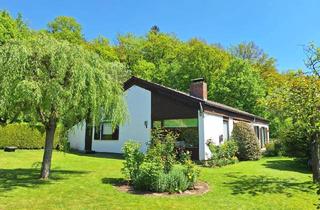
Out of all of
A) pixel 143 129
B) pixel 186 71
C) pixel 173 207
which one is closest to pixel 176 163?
pixel 173 207

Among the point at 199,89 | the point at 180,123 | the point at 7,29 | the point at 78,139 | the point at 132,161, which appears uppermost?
the point at 7,29

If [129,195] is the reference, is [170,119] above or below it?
above

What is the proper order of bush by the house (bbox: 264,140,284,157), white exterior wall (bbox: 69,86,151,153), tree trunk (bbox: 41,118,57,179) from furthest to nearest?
bush by the house (bbox: 264,140,284,157) → white exterior wall (bbox: 69,86,151,153) → tree trunk (bbox: 41,118,57,179)

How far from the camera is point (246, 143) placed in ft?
68.4

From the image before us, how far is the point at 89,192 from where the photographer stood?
10.1m

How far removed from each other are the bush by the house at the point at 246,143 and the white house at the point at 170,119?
100cm

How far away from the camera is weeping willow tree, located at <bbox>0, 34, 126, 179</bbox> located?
33.9ft

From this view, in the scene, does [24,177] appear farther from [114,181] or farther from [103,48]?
[103,48]

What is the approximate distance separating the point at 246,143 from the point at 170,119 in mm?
5325

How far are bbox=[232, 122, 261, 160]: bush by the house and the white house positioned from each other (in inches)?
39.4

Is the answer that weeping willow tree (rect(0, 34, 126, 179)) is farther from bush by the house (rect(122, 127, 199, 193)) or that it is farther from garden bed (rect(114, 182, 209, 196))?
garden bed (rect(114, 182, 209, 196))

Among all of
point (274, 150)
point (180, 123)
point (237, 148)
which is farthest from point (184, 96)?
point (274, 150)

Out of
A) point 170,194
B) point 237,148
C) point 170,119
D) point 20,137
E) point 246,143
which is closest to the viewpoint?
point 170,194

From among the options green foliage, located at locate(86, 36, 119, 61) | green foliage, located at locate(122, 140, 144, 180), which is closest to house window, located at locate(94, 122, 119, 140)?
green foliage, located at locate(122, 140, 144, 180)
